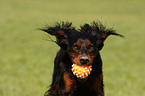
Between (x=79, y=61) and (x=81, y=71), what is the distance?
0.16m

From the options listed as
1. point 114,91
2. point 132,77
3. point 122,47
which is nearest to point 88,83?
point 114,91

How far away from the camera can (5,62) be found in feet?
38.5

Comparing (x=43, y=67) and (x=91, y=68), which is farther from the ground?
(x=91, y=68)

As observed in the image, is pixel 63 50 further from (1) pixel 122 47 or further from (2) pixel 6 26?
(2) pixel 6 26

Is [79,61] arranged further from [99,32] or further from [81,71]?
[99,32]

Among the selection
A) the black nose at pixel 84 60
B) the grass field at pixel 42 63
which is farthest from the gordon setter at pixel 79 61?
the grass field at pixel 42 63

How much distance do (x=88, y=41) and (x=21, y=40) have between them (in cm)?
1446

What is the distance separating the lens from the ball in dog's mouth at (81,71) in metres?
4.21

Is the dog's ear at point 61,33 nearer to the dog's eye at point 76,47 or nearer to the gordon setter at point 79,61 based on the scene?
the gordon setter at point 79,61

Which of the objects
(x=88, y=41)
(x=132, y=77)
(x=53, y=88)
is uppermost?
(x=88, y=41)

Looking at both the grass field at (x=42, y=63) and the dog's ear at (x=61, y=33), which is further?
the grass field at (x=42, y=63)

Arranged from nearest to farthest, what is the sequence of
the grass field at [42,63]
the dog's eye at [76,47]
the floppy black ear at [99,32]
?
the dog's eye at [76,47] < the floppy black ear at [99,32] < the grass field at [42,63]

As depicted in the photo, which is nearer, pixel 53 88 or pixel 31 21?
pixel 53 88

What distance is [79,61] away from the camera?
13.5 ft
